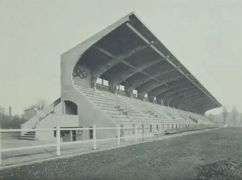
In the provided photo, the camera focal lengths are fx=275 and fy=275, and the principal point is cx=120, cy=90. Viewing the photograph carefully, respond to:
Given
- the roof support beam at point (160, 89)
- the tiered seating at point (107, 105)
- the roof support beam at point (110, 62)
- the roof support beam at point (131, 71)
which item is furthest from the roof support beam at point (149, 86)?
the roof support beam at point (110, 62)

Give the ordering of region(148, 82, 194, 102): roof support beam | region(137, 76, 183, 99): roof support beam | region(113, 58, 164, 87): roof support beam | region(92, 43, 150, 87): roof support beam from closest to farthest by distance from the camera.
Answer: region(92, 43, 150, 87): roof support beam
region(113, 58, 164, 87): roof support beam
region(137, 76, 183, 99): roof support beam
region(148, 82, 194, 102): roof support beam

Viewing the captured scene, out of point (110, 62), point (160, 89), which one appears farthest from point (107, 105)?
point (160, 89)

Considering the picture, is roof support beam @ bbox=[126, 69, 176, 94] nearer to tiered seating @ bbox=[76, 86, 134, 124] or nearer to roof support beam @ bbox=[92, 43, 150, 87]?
tiered seating @ bbox=[76, 86, 134, 124]

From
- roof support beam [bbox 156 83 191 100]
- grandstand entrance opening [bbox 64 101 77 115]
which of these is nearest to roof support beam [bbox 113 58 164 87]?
grandstand entrance opening [bbox 64 101 77 115]

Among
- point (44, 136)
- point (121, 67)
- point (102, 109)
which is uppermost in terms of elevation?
point (121, 67)

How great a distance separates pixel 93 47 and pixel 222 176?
18.2 m

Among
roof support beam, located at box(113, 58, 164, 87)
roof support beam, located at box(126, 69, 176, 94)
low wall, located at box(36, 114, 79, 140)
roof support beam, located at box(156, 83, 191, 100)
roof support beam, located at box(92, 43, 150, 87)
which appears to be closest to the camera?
low wall, located at box(36, 114, 79, 140)

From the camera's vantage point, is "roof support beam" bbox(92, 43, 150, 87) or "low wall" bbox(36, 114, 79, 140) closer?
"low wall" bbox(36, 114, 79, 140)

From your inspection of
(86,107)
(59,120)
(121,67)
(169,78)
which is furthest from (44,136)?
(169,78)

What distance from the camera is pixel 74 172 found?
6.43 m

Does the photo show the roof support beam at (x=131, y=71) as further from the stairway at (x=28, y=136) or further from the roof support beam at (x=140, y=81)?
the stairway at (x=28, y=136)

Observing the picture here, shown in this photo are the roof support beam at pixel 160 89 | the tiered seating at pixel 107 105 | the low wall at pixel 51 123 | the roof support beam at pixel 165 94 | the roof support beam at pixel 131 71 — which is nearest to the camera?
the low wall at pixel 51 123

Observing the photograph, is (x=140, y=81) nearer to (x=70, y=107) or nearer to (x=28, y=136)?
(x=70, y=107)

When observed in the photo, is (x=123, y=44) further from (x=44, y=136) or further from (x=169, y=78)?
(x=169, y=78)
